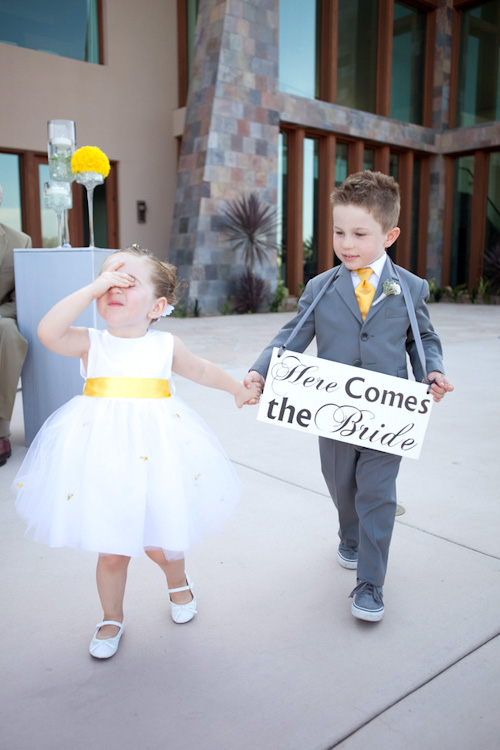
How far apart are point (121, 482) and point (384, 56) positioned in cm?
1349

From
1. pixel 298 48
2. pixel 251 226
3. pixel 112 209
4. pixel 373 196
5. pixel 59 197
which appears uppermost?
pixel 298 48

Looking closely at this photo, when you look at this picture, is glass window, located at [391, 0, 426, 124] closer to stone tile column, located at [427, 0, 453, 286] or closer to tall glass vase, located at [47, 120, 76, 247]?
stone tile column, located at [427, 0, 453, 286]

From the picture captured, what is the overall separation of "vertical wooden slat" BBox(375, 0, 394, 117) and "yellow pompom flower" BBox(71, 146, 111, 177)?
1109 cm

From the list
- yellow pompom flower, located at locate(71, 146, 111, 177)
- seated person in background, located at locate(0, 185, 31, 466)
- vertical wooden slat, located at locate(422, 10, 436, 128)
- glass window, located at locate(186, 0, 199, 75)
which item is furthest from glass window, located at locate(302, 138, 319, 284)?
seated person in background, located at locate(0, 185, 31, 466)

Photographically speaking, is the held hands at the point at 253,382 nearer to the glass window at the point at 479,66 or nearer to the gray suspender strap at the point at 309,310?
the gray suspender strap at the point at 309,310

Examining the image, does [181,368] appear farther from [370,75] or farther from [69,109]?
[370,75]

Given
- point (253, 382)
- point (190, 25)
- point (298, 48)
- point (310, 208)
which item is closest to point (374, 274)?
point (253, 382)

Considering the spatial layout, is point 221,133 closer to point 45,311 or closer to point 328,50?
point 328,50

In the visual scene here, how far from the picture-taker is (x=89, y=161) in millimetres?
3135

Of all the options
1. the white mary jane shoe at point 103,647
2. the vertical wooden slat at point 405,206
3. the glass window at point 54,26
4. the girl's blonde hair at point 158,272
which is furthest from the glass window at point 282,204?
the white mary jane shoe at point 103,647

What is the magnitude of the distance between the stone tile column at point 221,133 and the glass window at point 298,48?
2.36 ft

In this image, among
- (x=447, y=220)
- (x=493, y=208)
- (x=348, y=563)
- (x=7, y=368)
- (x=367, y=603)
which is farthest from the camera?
(x=447, y=220)

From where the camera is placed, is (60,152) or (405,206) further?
(405,206)

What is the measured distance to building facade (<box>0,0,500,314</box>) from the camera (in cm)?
993
